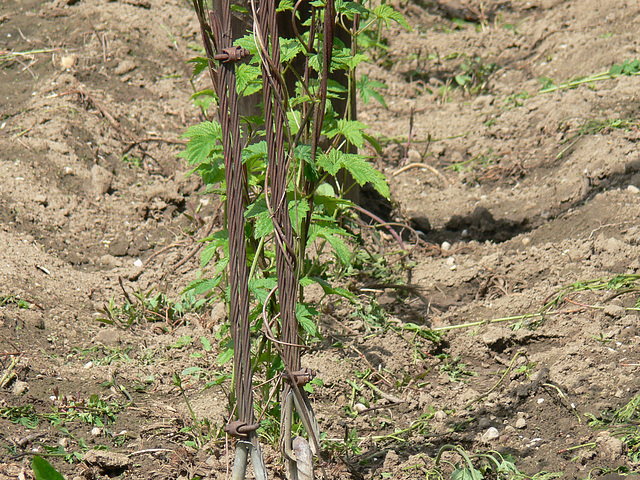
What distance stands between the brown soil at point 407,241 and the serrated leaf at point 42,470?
0.31 metres

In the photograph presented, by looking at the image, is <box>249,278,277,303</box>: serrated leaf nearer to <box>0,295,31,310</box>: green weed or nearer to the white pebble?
the white pebble

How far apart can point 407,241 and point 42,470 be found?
237 cm

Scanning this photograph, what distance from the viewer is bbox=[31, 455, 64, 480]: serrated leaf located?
1.80 meters

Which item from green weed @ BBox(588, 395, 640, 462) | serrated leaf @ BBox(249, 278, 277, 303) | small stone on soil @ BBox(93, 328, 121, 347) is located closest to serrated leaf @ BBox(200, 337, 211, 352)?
small stone on soil @ BBox(93, 328, 121, 347)

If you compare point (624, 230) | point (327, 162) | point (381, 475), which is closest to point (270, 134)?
point (327, 162)

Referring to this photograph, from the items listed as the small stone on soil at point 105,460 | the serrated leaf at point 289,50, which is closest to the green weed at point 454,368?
the small stone on soil at point 105,460

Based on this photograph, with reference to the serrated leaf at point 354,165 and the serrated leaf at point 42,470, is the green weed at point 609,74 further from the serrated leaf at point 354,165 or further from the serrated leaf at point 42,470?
the serrated leaf at point 42,470

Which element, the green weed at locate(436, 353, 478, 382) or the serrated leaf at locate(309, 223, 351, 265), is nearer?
the serrated leaf at locate(309, 223, 351, 265)

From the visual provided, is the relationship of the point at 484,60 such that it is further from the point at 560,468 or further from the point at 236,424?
the point at 236,424

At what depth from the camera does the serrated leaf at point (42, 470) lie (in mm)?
1798

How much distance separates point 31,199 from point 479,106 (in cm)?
312

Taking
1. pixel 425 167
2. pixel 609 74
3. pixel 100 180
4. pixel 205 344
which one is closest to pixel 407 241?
pixel 425 167

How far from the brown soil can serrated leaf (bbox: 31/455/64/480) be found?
1.02 feet

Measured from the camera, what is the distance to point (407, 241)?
367 centimetres
